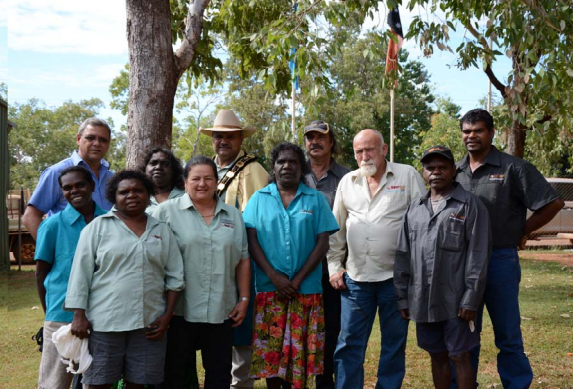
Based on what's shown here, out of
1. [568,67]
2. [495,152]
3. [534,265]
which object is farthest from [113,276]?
[534,265]

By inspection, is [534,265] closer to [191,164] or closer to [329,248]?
[329,248]

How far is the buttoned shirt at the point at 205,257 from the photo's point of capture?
12.5 ft

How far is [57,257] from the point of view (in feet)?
12.1

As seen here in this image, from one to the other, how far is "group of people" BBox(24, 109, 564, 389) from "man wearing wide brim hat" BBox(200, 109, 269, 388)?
0.6 inches

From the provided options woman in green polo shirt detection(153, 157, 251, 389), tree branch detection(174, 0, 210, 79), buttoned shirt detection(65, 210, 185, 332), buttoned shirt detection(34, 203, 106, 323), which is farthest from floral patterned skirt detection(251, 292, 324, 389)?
tree branch detection(174, 0, 210, 79)

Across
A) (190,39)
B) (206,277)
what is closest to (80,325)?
(206,277)

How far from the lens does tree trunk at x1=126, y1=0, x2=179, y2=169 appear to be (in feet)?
18.6

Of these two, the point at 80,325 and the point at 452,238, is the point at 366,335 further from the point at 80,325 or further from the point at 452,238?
the point at 80,325

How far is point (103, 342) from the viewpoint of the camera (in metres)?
3.45

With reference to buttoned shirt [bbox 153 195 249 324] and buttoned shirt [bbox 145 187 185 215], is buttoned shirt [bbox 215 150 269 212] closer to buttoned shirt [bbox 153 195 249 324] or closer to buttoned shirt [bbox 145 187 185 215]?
buttoned shirt [bbox 145 187 185 215]

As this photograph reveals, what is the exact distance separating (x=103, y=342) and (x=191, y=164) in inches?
51.3

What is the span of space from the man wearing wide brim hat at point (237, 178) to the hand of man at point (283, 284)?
0.95 ft

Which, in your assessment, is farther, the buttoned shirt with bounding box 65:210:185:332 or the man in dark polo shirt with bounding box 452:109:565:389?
the man in dark polo shirt with bounding box 452:109:565:389

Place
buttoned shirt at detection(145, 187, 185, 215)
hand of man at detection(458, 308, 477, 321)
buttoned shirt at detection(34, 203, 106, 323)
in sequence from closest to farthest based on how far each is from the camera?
1. buttoned shirt at detection(34, 203, 106, 323)
2. hand of man at detection(458, 308, 477, 321)
3. buttoned shirt at detection(145, 187, 185, 215)
